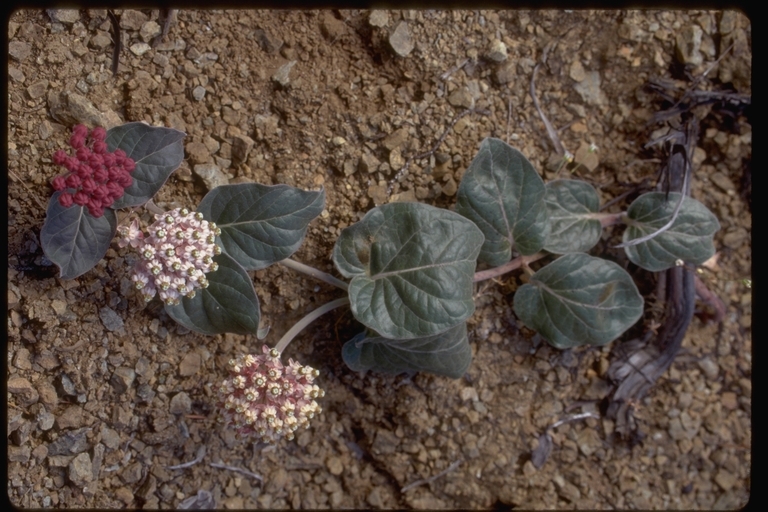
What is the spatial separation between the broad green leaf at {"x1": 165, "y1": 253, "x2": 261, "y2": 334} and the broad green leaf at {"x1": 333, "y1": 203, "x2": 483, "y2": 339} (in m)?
0.40

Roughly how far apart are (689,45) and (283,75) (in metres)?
2.08

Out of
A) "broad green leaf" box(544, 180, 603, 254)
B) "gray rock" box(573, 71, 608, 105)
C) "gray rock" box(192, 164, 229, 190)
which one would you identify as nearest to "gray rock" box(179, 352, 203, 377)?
"gray rock" box(192, 164, 229, 190)

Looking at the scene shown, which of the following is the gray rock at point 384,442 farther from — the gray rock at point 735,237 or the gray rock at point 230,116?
the gray rock at point 735,237

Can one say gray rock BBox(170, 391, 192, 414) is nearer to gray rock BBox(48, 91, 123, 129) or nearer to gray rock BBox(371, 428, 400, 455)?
gray rock BBox(371, 428, 400, 455)

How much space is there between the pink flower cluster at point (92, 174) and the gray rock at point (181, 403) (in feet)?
2.98

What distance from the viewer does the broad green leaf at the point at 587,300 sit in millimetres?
2967

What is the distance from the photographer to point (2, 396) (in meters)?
2.49

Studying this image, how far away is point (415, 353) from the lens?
109 inches

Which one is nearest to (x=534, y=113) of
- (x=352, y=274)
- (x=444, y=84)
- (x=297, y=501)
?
(x=444, y=84)

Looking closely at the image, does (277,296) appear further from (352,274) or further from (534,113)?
(534,113)

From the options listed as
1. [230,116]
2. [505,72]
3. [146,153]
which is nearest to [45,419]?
[146,153]

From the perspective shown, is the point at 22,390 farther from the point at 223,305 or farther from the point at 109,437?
the point at 223,305

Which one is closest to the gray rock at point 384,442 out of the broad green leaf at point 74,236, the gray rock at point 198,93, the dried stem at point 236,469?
the dried stem at point 236,469

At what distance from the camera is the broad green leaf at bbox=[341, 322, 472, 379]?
274 centimetres
